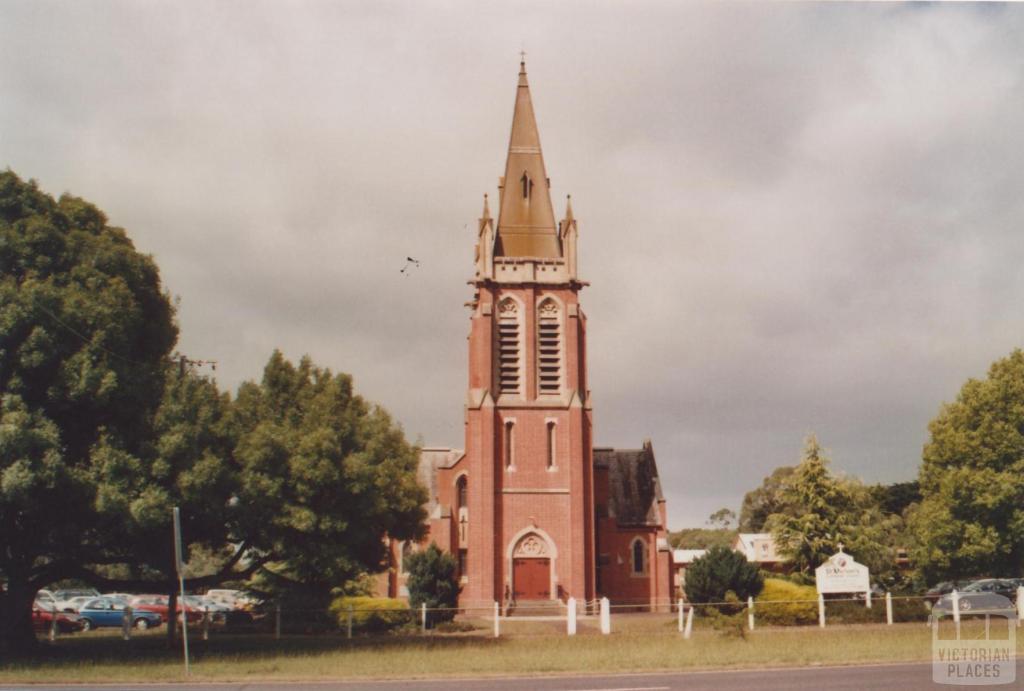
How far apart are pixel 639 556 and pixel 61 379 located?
36021mm

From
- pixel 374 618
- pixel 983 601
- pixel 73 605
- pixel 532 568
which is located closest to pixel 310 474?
pixel 374 618

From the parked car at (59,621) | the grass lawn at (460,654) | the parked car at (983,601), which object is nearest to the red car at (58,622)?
the parked car at (59,621)

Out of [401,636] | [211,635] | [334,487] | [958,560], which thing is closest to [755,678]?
[334,487]

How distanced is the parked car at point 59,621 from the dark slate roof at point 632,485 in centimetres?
2646

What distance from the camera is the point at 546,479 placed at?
4591 centimetres

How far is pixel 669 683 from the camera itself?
18344mm

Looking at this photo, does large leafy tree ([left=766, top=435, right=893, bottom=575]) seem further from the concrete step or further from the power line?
the power line

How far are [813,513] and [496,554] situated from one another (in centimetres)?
1737

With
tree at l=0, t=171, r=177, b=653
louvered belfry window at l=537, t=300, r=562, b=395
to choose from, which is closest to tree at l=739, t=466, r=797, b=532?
louvered belfry window at l=537, t=300, r=562, b=395

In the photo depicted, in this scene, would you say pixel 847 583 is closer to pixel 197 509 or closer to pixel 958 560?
pixel 958 560

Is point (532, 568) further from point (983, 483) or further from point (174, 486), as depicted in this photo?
point (174, 486)

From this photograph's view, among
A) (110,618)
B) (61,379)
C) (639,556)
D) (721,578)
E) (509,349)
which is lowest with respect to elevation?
(110,618)

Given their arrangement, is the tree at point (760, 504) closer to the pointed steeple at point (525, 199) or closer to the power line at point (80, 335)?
the pointed steeple at point (525, 199)

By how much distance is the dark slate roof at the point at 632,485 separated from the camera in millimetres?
53594
